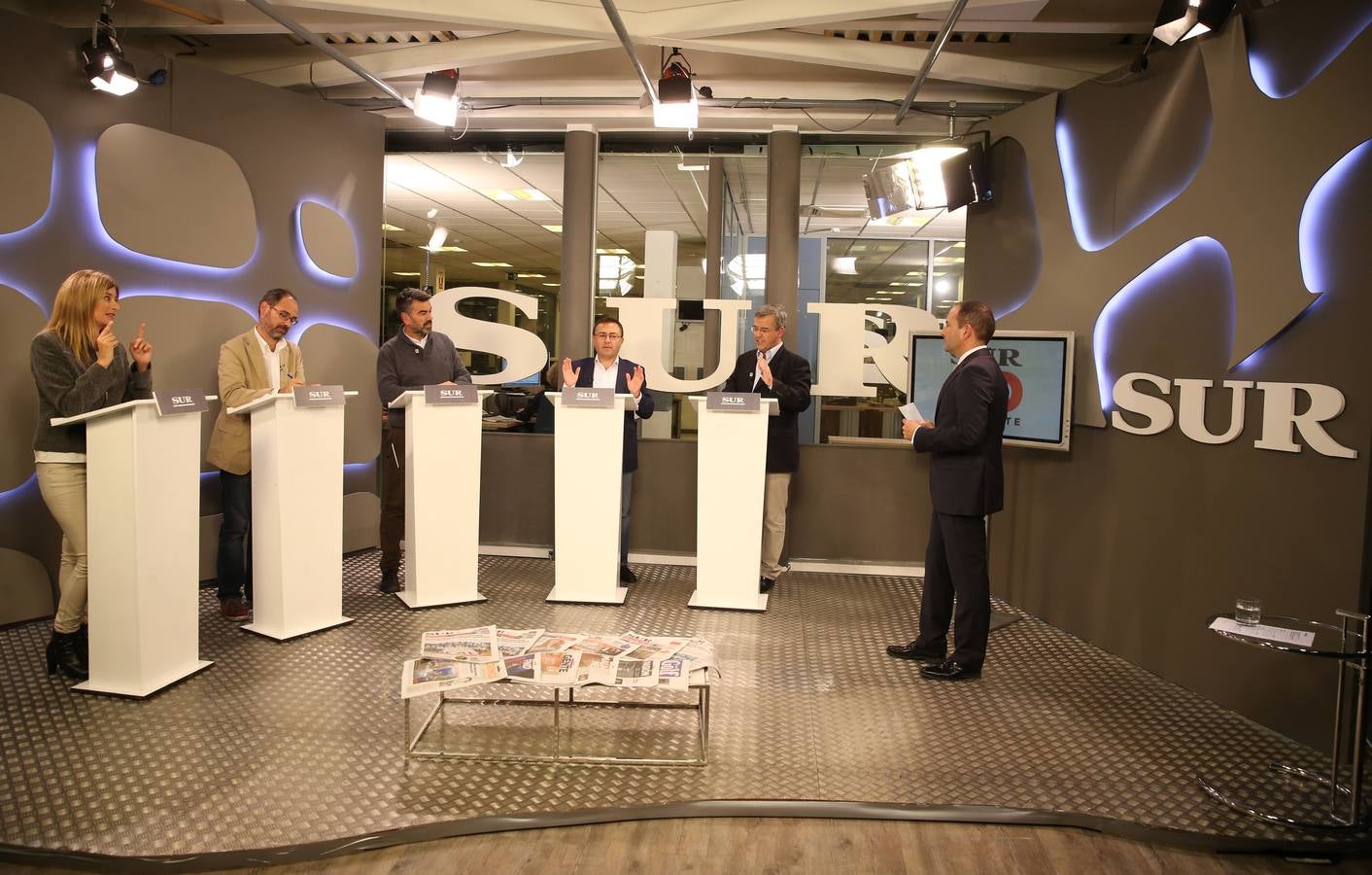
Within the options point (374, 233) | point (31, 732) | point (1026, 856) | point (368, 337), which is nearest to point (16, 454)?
point (31, 732)

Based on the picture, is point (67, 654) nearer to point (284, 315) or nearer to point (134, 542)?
point (134, 542)

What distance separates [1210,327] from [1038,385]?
101 centimetres

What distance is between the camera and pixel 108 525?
3.43 meters

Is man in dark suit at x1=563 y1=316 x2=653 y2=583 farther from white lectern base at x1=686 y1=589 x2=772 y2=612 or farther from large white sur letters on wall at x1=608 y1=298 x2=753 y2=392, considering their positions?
large white sur letters on wall at x1=608 y1=298 x2=753 y2=392

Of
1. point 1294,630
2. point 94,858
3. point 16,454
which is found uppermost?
point 16,454

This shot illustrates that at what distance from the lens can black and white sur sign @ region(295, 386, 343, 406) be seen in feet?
13.7

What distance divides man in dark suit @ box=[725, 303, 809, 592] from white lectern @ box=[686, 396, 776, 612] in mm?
366

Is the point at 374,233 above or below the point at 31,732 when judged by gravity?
above

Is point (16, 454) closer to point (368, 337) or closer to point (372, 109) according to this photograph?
point (368, 337)

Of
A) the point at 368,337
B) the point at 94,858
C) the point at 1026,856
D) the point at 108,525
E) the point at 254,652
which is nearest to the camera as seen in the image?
the point at 94,858

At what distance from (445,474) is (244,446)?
1.03m

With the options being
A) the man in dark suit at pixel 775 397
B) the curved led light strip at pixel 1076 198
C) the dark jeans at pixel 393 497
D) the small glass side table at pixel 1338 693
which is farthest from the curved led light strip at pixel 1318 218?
the dark jeans at pixel 393 497

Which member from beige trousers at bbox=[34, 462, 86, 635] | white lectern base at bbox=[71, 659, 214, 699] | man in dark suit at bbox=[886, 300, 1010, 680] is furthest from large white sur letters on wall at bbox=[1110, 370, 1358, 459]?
beige trousers at bbox=[34, 462, 86, 635]

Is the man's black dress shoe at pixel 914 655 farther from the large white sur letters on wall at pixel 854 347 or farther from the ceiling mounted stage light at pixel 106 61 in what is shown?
the ceiling mounted stage light at pixel 106 61
